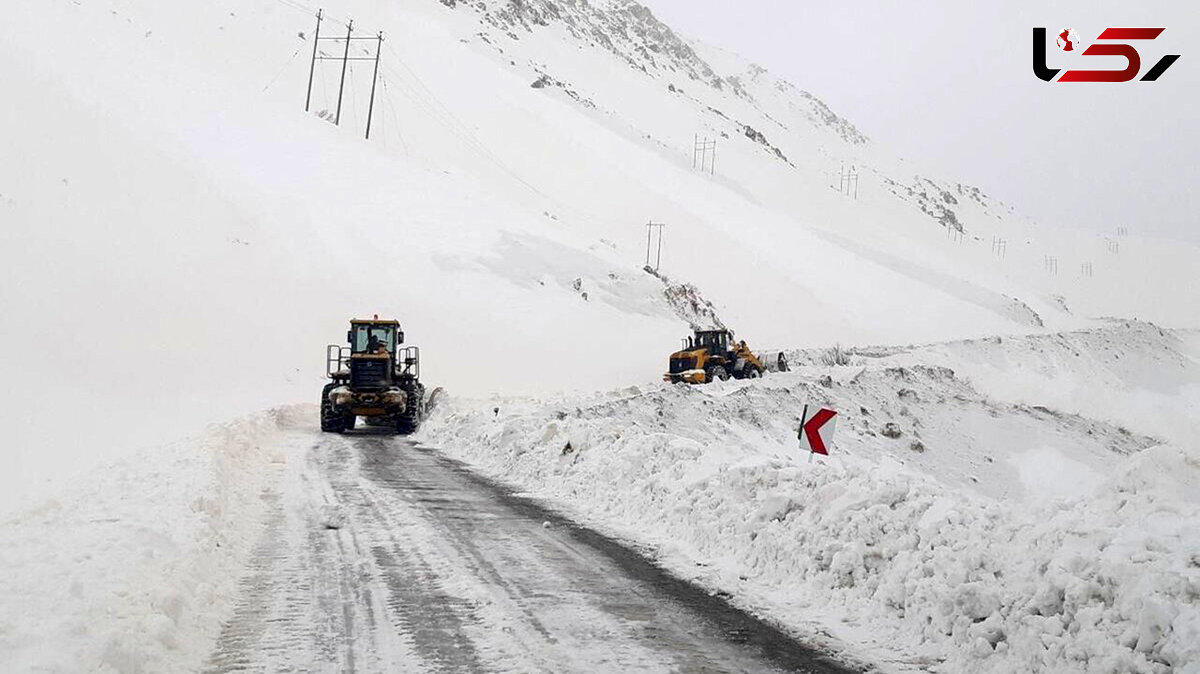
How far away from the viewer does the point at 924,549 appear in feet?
23.9

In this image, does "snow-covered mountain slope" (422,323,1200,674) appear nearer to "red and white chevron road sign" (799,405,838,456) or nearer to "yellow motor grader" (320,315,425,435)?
"red and white chevron road sign" (799,405,838,456)

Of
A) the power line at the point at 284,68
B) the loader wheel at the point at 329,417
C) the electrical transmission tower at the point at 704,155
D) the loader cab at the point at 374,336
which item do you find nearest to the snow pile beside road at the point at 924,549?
the loader wheel at the point at 329,417

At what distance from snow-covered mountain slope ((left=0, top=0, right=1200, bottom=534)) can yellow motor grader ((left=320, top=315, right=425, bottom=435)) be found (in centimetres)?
423

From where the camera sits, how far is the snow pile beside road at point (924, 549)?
18.2 ft

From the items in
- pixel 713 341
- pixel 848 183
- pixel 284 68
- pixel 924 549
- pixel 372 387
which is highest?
pixel 848 183

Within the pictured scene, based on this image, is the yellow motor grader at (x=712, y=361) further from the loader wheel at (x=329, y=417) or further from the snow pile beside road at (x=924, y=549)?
the snow pile beside road at (x=924, y=549)

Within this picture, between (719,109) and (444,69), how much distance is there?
3654 inches

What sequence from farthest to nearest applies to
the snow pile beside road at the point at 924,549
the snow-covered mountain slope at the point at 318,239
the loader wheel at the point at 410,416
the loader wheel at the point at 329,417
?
the snow-covered mountain slope at the point at 318,239
the loader wheel at the point at 410,416
the loader wheel at the point at 329,417
the snow pile beside road at the point at 924,549

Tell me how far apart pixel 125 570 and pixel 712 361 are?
33.3 m

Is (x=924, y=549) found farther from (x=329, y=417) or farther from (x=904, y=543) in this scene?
(x=329, y=417)

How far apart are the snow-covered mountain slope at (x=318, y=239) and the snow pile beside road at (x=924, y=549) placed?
11.2 m

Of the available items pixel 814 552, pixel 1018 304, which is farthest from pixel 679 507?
pixel 1018 304

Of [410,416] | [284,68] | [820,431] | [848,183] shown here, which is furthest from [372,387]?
[848,183]

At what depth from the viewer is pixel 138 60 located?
5319 cm
